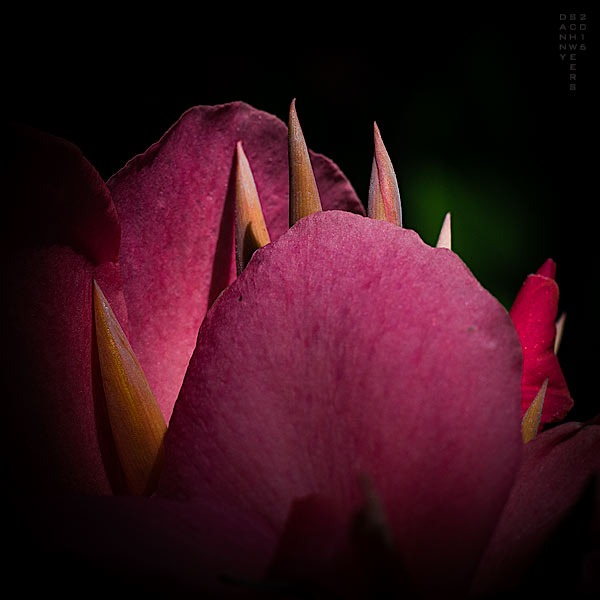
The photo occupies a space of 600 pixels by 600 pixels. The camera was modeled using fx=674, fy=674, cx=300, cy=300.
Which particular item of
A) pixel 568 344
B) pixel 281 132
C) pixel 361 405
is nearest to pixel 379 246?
pixel 361 405

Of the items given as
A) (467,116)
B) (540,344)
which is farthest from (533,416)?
(467,116)

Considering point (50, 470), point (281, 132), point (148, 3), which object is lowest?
point (50, 470)

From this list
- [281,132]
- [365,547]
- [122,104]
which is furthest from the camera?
[122,104]

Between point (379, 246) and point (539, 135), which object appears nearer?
point (379, 246)

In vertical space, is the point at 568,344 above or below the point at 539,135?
below

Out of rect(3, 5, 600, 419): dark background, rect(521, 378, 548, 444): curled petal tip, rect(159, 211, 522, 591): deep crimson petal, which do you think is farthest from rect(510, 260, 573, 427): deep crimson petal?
rect(3, 5, 600, 419): dark background

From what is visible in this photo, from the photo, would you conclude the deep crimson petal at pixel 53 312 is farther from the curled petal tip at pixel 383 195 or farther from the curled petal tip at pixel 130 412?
the curled petal tip at pixel 383 195

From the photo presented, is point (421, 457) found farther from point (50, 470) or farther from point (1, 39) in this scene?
point (1, 39)

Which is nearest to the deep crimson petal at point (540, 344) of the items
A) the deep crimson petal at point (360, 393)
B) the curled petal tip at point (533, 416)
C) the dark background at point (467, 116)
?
the curled petal tip at point (533, 416)
